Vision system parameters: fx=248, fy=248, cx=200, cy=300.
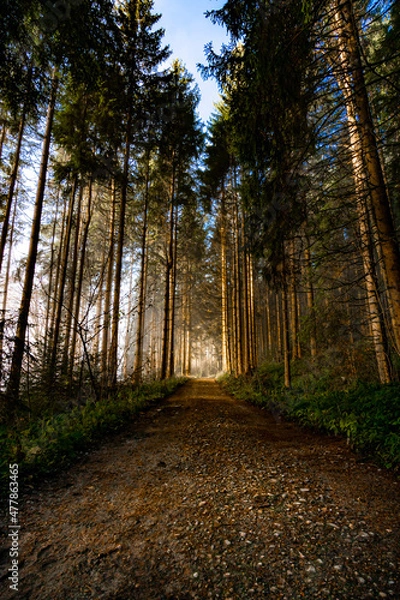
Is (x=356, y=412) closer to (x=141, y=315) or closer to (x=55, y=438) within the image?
(x=55, y=438)

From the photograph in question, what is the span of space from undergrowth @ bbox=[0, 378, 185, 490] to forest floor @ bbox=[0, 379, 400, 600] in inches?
11.1

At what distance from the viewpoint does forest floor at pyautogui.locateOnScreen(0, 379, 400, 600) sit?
1.41 meters

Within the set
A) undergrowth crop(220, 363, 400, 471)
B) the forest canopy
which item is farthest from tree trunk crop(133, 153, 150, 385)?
undergrowth crop(220, 363, 400, 471)

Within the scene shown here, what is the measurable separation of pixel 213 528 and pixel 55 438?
108 inches

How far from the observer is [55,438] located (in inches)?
141

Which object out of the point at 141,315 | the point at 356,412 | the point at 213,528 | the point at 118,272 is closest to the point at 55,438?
the point at 213,528

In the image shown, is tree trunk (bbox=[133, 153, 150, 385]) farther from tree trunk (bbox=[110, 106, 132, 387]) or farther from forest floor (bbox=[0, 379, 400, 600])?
forest floor (bbox=[0, 379, 400, 600])

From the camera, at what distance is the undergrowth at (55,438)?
2887 millimetres

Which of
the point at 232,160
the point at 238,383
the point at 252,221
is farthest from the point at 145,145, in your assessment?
the point at 238,383

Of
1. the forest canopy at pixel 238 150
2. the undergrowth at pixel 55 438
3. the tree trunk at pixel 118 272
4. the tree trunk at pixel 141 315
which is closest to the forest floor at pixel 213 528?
the undergrowth at pixel 55 438

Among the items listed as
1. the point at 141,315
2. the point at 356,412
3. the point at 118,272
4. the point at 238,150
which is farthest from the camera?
the point at 141,315

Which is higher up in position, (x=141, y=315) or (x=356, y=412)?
(x=141, y=315)

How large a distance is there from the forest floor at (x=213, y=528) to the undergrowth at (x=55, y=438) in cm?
28

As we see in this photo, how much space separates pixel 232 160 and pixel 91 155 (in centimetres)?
796
